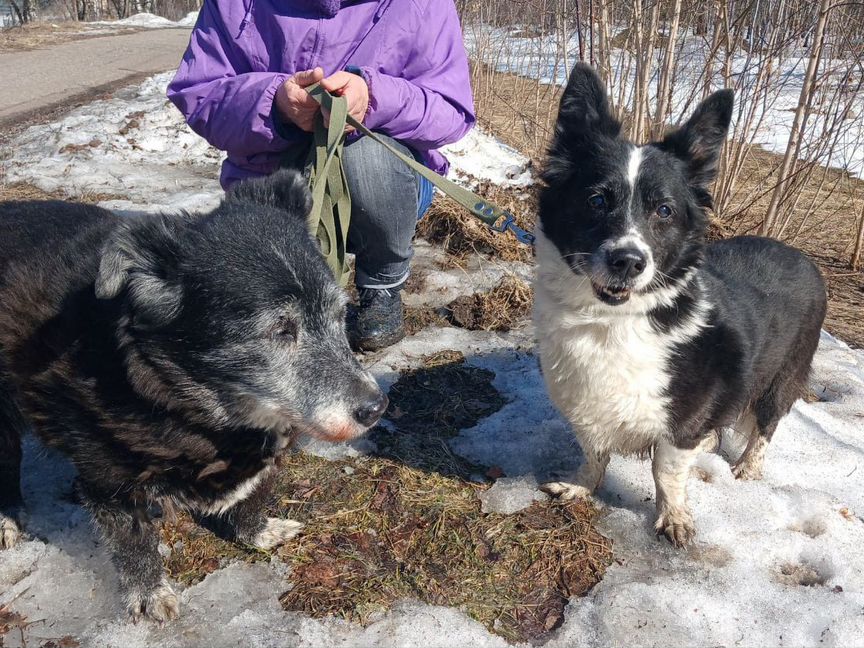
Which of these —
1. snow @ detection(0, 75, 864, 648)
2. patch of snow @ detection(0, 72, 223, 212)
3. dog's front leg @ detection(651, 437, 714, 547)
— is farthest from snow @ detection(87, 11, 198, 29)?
dog's front leg @ detection(651, 437, 714, 547)

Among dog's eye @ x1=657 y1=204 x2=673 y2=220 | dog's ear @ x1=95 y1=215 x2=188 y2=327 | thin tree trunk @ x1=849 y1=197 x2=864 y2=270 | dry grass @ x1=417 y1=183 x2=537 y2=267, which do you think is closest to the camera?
dog's ear @ x1=95 y1=215 x2=188 y2=327

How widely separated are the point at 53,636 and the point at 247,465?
85 cm

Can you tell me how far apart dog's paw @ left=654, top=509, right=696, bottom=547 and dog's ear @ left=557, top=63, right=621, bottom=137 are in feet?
5.55

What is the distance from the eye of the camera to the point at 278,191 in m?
2.43

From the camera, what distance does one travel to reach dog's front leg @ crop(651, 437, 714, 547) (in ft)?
8.58

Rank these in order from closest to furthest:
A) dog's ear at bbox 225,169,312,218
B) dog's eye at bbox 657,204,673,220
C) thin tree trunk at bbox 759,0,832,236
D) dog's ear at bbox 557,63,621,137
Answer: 1. dog's ear at bbox 225,169,312,218
2. dog's eye at bbox 657,204,673,220
3. dog's ear at bbox 557,63,621,137
4. thin tree trunk at bbox 759,0,832,236

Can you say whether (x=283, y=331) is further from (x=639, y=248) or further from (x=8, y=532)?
(x=8, y=532)

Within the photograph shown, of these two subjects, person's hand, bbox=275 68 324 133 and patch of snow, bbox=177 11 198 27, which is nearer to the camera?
person's hand, bbox=275 68 324 133

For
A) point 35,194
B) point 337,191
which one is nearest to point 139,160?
point 35,194

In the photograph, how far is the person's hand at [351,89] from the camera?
294 cm

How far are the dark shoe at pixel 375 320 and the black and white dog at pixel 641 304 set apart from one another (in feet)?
4.49

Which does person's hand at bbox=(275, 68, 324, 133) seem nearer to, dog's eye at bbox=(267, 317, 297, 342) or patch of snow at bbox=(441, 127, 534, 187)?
dog's eye at bbox=(267, 317, 297, 342)

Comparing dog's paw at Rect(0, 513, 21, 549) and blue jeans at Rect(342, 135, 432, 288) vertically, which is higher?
blue jeans at Rect(342, 135, 432, 288)

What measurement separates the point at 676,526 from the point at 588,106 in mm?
1876
